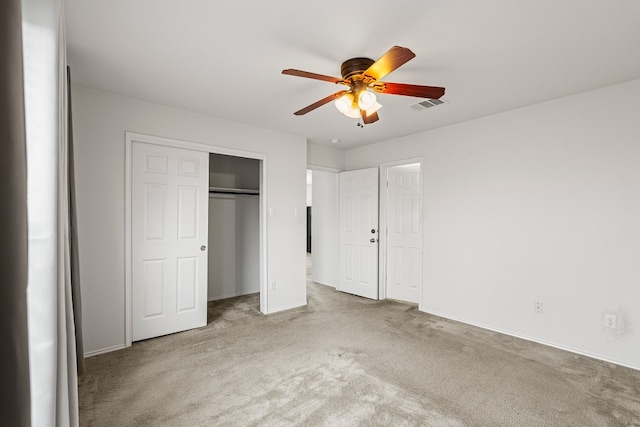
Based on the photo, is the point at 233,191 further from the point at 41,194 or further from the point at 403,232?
the point at 41,194

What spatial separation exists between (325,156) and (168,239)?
2775 mm

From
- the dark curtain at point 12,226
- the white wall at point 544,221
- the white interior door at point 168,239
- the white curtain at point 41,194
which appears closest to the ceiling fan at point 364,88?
the white curtain at point 41,194

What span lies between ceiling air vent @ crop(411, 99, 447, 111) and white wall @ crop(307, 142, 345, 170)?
6.51ft

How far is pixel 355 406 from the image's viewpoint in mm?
2148

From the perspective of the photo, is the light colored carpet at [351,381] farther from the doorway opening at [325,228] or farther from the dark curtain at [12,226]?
the doorway opening at [325,228]

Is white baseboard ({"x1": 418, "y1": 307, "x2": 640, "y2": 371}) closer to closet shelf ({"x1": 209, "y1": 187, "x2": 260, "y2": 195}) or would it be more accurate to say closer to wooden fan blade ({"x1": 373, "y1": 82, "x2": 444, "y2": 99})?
wooden fan blade ({"x1": 373, "y1": 82, "x2": 444, "y2": 99})

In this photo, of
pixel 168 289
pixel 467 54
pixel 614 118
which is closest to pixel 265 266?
pixel 168 289

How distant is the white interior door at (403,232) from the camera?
4.65 metres

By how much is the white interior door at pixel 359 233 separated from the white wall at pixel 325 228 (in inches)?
7.9

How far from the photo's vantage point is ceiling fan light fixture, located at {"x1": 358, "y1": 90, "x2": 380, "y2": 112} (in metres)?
2.15

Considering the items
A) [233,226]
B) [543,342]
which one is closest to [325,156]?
[233,226]

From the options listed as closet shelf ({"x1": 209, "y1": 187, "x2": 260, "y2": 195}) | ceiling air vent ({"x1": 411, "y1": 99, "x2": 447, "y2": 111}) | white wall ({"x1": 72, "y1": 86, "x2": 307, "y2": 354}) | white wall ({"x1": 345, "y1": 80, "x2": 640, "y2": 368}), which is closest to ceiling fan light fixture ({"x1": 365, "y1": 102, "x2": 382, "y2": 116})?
ceiling air vent ({"x1": 411, "y1": 99, "x2": 447, "y2": 111})

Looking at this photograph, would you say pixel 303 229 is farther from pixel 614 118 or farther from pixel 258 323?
pixel 614 118

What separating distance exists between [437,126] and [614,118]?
170 cm
